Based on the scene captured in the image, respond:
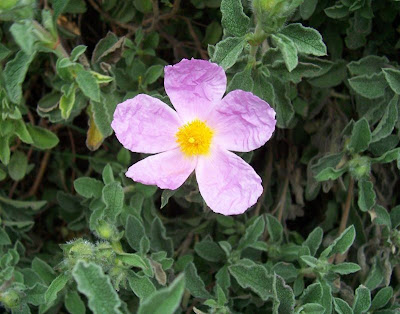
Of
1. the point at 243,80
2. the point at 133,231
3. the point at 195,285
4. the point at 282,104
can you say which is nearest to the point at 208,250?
the point at 195,285

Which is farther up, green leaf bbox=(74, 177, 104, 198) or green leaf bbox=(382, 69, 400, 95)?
green leaf bbox=(382, 69, 400, 95)

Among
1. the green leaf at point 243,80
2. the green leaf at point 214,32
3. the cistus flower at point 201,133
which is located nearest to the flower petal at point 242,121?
the cistus flower at point 201,133

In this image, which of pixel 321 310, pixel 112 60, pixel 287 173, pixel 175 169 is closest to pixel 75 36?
pixel 112 60

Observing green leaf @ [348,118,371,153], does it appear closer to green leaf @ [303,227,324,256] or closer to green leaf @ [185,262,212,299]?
green leaf @ [303,227,324,256]

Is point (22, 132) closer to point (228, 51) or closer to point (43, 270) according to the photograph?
point (43, 270)

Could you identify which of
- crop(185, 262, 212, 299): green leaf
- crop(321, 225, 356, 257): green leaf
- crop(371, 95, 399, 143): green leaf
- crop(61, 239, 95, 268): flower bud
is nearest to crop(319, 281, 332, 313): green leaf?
crop(321, 225, 356, 257): green leaf

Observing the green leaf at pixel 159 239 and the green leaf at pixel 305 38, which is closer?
the green leaf at pixel 305 38

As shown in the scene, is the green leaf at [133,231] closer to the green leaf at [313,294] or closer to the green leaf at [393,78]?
the green leaf at [313,294]
